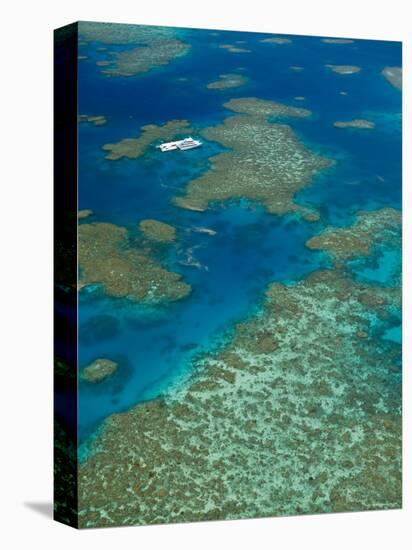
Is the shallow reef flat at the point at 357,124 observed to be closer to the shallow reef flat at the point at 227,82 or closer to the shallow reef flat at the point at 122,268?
the shallow reef flat at the point at 227,82

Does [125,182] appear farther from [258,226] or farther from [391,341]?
[391,341]

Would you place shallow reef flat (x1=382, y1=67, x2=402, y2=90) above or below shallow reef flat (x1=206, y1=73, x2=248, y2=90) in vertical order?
below

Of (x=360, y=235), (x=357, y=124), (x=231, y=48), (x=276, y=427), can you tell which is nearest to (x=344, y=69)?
(x=357, y=124)

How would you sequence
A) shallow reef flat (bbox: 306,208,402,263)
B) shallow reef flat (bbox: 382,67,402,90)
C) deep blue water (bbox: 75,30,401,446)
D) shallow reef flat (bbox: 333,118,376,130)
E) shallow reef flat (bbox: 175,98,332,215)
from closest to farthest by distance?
deep blue water (bbox: 75,30,401,446), shallow reef flat (bbox: 175,98,332,215), shallow reef flat (bbox: 306,208,402,263), shallow reef flat (bbox: 333,118,376,130), shallow reef flat (bbox: 382,67,402,90)

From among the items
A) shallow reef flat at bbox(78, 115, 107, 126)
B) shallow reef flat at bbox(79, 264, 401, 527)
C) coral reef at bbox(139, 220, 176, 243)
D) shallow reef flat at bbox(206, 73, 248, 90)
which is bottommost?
shallow reef flat at bbox(79, 264, 401, 527)

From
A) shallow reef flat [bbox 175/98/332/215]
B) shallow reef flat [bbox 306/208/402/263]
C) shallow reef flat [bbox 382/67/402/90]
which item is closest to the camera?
shallow reef flat [bbox 175/98/332/215]

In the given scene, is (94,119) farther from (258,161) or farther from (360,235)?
(360,235)

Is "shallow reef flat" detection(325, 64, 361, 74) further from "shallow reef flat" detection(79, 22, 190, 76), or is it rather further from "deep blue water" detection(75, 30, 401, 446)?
"shallow reef flat" detection(79, 22, 190, 76)

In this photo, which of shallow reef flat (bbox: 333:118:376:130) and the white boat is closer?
the white boat

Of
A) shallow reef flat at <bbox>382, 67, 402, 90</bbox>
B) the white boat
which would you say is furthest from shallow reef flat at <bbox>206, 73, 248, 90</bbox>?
shallow reef flat at <bbox>382, 67, 402, 90</bbox>
